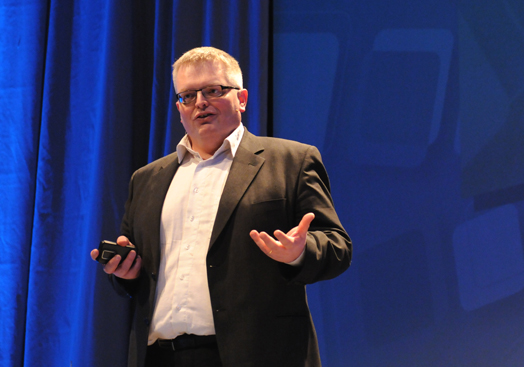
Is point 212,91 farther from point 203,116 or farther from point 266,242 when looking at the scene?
point 266,242

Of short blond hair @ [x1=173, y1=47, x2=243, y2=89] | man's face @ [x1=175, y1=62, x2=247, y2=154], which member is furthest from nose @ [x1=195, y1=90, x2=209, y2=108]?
short blond hair @ [x1=173, y1=47, x2=243, y2=89]

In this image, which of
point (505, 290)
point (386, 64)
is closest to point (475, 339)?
point (505, 290)

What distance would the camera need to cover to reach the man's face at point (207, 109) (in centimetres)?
142

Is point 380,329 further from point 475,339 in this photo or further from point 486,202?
point 486,202

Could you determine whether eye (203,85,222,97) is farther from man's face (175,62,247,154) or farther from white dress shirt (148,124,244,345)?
white dress shirt (148,124,244,345)

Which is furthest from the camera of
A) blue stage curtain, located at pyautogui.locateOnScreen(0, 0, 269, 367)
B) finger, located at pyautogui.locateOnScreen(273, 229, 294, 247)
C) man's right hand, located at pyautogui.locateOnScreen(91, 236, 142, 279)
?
blue stage curtain, located at pyautogui.locateOnScreen(0, 0, 269, 367)

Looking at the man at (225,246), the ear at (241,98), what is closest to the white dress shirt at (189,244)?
the man at (225,246)

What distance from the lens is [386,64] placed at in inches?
89.1

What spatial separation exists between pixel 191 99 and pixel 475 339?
5.26 feet

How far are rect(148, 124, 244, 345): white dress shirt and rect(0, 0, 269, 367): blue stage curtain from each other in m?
0.94

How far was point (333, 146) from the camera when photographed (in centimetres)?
230

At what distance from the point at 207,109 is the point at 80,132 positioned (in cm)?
132

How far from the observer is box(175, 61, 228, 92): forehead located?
1.46m

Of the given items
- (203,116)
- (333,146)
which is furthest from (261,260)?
(333,146)
